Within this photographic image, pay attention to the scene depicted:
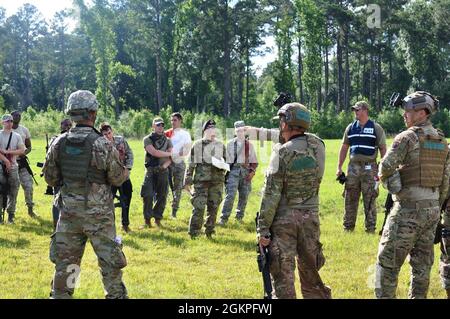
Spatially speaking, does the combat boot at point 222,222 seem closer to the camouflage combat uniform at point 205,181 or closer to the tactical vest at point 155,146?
the camouflage combat uniform at point 205,181

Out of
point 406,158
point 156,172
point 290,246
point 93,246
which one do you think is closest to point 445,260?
point 406,158

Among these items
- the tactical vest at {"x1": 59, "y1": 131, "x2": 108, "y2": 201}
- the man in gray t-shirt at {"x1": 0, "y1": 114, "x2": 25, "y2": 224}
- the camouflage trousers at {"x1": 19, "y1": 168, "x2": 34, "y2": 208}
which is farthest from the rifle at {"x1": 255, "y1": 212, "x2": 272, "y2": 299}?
the camouflage trousers at {"x1": 19, "y1": 168, "x2": 34, "y2": 208}

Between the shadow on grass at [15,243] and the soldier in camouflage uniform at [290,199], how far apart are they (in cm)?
544

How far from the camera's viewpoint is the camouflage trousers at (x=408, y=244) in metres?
5.12

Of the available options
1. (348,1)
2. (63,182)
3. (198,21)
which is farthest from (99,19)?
(63,182)

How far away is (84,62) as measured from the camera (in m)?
76.2

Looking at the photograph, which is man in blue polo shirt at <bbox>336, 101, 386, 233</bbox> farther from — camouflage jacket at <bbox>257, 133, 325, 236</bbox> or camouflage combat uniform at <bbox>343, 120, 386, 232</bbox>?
camouflage jacket at <bbox>257, 133, 325, 236</bbox>

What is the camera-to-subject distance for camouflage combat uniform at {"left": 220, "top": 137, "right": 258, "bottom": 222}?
11086mm

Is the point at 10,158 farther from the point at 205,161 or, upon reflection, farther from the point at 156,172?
the point at 205,161

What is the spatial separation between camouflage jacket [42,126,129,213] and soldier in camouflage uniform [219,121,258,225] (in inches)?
226

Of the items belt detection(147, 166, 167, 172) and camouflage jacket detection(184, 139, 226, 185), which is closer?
camouflage jacket detection(184, 139, 226, 185)

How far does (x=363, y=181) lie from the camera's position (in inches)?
388

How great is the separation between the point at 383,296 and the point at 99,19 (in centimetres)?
5575

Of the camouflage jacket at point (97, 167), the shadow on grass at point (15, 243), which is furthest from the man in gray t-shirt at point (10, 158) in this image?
the camouflage jacket at point (97, 167)
